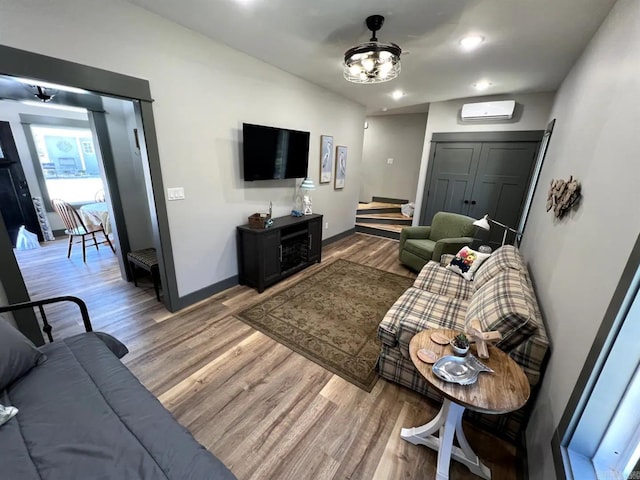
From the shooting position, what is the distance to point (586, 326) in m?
1.08

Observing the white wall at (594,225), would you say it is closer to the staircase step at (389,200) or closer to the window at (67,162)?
the staircase step at (389,200)

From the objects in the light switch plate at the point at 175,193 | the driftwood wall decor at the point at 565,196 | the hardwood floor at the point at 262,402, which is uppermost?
the driftwood wall decor at the point at 565,196

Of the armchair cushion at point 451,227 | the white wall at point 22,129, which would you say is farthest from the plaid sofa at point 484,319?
the white wall at point 22,129

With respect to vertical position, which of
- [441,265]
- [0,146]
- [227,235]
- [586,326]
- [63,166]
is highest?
[0,146]

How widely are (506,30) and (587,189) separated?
159 centimetres

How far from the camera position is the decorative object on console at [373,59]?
202 centimetres

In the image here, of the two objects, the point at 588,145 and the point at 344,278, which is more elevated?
the point at 588,145

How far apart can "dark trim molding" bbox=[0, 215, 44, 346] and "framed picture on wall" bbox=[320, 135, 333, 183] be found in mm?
3551

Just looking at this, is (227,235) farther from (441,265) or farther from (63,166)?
(63,166)

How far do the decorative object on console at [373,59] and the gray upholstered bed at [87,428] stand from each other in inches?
106

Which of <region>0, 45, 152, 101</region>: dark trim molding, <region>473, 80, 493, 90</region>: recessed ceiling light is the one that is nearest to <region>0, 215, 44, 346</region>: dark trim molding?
<region>0, 45, 152, 101</region>: dark trim molding

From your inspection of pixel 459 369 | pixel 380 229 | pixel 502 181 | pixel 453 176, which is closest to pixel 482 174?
pixel 502 181

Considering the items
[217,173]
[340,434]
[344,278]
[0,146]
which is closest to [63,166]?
[0,146]

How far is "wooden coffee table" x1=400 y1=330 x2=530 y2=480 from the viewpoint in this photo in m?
1.09
